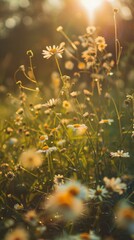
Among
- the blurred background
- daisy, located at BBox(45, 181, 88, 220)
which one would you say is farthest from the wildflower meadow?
the blurred background

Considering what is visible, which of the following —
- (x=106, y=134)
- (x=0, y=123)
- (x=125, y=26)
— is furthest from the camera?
(x=125, y=26)

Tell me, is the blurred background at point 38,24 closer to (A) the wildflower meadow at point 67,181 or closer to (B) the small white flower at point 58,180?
(A) the wildflower meadow at point 67,181

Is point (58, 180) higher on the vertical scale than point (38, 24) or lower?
lower

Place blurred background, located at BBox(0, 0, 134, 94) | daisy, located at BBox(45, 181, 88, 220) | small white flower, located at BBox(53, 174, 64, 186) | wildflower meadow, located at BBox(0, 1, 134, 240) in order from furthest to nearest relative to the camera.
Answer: blurred background, located at BBox(0, 0, 134, 94) < small white flower, located at BBox(53, 174, 64, 186) < wildflower meadow, located at BBox(0, 1, 134, 240) < daisy, located at BBox(45, 181, 88, 220)

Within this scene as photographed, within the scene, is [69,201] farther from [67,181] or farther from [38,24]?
[38,24]

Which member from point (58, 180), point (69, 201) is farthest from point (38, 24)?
point (69, 201)

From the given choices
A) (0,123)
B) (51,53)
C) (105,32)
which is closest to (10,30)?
(105,32)

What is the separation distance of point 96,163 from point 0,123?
1.15 m

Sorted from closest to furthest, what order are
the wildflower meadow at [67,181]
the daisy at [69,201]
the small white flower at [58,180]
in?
the daisy at [69,201]
the wildflower meadow at [67,181]
the small white flower at [58,180]

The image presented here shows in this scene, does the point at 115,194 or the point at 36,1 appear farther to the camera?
the point at 36,1

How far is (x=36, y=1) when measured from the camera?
11.6 meters

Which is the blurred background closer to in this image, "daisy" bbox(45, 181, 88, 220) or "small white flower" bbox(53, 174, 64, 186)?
"small white flower" bbox(53, 174, 64, 186)

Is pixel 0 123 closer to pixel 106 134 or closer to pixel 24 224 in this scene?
pixel 106 134

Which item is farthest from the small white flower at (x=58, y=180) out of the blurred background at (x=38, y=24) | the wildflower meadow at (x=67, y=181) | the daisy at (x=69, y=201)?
the blurred background at (x=38, y=24)
